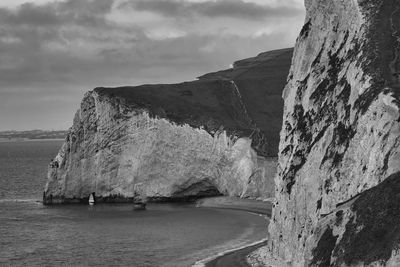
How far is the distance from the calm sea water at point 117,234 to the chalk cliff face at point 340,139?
13369 millimetres

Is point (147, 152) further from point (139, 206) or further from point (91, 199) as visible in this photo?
point (139, 206)

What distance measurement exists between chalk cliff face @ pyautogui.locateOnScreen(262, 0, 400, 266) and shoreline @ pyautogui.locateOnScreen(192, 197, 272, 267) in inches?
173

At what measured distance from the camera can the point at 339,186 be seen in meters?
42.0

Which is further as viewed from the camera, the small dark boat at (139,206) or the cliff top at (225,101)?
the cliff top at (225,101)

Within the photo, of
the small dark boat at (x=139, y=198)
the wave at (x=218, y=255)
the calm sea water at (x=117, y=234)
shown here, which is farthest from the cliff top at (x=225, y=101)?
the wave at (x=218, y=255)

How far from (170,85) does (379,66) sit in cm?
8529

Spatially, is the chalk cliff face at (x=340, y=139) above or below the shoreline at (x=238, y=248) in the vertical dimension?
above

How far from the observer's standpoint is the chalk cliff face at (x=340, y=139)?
103ft

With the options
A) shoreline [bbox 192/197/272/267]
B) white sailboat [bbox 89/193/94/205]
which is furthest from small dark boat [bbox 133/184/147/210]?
shoreline [bbox 192/197/272/267]

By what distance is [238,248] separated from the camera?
64250mm

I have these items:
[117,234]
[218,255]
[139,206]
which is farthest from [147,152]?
[218,255]

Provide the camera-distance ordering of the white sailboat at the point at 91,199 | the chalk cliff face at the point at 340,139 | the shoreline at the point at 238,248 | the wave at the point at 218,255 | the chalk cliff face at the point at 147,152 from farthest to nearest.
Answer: the chalk cliff face at the point at 147,152
the white sailboat at the point at 91,199
the shoreline at the point at 238,248
the wave at the point at 218,255
the chalk cliff face at the point at 340,139

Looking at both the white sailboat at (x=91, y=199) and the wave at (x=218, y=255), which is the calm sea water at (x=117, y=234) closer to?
the wave at (x=218, y=255)

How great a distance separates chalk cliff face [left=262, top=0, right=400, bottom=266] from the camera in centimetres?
3147
